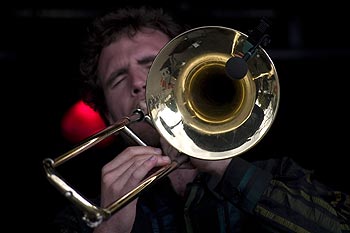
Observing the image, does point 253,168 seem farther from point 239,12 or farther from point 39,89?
point 39,89

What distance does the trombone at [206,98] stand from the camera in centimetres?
198

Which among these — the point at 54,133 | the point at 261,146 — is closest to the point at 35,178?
the point at 54,133

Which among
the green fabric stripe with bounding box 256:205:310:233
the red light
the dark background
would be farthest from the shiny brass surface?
the dark background

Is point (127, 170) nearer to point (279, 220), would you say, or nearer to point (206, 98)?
point (206, 98)

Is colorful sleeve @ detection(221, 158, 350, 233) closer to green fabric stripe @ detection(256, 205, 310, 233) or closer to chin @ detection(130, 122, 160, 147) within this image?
green fabric stripe @ detection(256, 205, 310, 233)

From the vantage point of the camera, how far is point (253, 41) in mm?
1908

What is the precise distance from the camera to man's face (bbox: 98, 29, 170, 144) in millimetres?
2564

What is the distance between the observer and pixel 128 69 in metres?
2.64

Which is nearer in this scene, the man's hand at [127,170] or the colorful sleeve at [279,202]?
the man's hand at [127,170]

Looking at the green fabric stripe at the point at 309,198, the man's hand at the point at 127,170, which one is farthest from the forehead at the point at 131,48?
the green fabric stripe at the point at 309,198

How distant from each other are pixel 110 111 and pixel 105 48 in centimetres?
36

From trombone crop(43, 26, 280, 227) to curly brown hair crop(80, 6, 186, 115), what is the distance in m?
0.74

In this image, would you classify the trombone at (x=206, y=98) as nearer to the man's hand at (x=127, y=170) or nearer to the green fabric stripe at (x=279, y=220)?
the man's hand at (x=127, y=170)

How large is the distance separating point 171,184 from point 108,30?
962mm
